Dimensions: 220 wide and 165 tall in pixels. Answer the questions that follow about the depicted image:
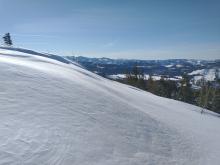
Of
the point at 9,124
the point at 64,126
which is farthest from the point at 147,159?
the point at 9,124

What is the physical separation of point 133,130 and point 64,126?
2411mm

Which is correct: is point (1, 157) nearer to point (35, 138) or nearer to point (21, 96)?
point (35, 138)

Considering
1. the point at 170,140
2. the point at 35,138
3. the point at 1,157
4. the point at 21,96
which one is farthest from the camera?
the point at 170,140

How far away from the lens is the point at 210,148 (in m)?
9.60

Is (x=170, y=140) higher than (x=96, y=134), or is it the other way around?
(x=96, y=134)

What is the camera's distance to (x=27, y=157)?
4898 millimetres

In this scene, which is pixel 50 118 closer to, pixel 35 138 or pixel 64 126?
pixel 64 126

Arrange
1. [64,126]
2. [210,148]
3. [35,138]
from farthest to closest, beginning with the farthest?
1. [210,148]
2. [64,126]
3. [35,138]

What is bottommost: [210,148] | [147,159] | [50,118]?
[210,148]

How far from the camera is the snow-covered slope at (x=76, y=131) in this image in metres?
5.40

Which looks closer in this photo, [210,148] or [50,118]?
[50,118]

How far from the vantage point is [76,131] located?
661 cm

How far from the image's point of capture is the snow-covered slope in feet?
17.7

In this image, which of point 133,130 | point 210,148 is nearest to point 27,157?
point 133,130
